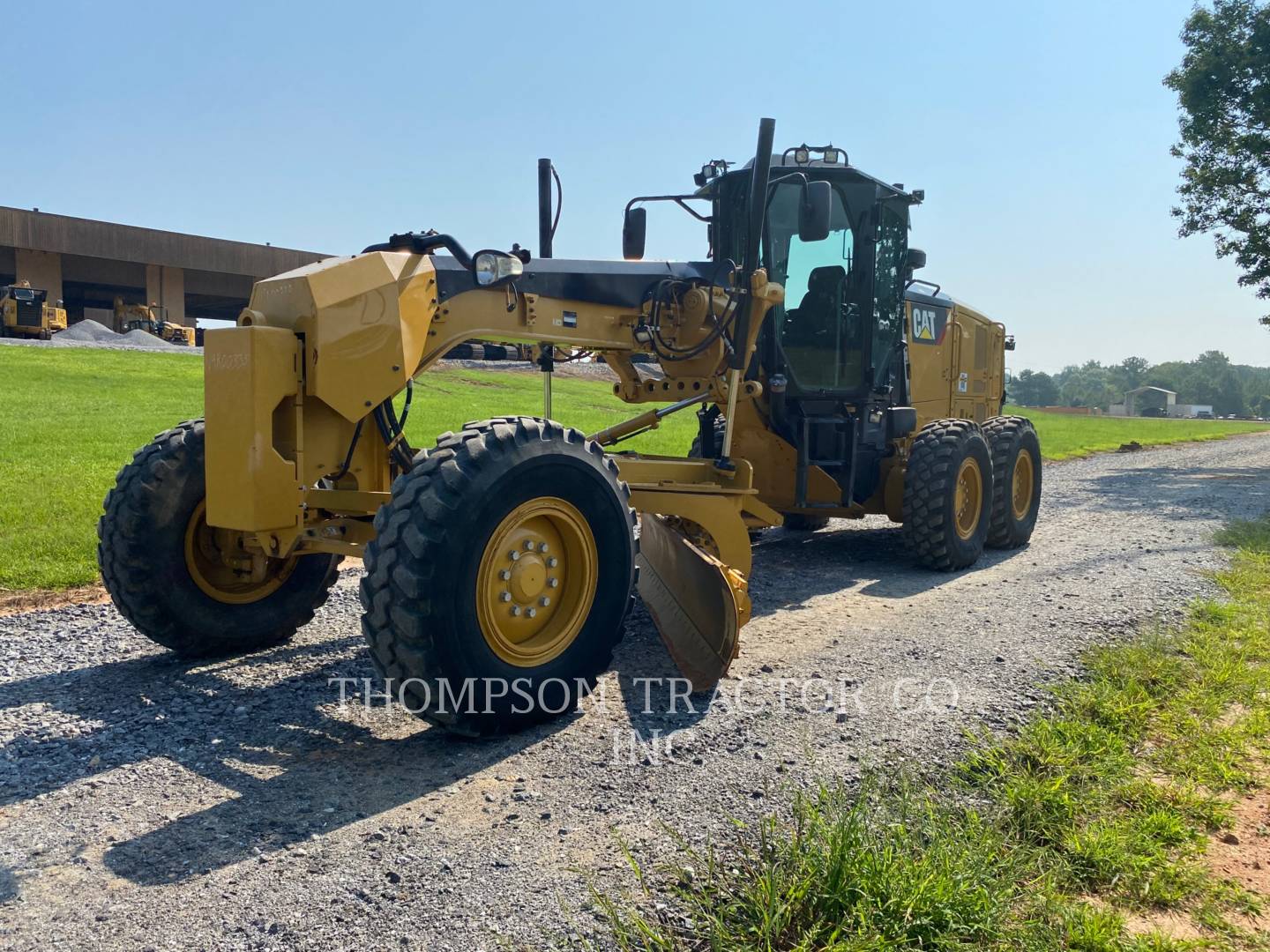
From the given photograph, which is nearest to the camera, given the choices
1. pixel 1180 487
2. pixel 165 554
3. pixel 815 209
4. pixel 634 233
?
pixel 165 554

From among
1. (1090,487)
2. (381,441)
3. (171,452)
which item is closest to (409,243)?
(381,441)

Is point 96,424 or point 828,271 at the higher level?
point 828,271

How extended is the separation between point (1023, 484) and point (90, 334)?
1566 inches

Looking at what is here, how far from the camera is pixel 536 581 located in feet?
13.7

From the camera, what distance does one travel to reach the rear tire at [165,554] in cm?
462

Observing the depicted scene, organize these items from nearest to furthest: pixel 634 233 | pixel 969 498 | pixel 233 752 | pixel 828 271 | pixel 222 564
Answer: pixel 233 752
pixel 222 564
pixel 634 233
pixel 828 271
pixel 969 498

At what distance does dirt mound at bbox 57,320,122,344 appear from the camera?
38312 millimetres

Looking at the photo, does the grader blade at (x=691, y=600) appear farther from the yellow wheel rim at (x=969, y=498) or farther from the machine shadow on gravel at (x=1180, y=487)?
the machine shadow on gravel at (x=1180, y=487)

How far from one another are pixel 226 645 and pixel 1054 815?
3.90m

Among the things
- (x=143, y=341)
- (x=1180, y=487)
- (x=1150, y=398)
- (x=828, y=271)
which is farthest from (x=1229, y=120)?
(x=1150, y=398)

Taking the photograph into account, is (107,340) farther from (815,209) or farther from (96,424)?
(815,209)

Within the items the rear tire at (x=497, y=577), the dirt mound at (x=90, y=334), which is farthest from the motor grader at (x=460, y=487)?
the dirt mound at (x=90, y=334)

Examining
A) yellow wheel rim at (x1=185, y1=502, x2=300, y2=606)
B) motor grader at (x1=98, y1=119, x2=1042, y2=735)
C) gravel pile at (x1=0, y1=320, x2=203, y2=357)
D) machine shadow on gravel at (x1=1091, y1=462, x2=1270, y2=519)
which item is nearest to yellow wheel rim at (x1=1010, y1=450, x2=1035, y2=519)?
machine shadow on gravel at (x1=1091, y1=462, x2=1270, y2=519)

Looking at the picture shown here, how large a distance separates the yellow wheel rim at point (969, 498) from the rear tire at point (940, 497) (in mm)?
11
